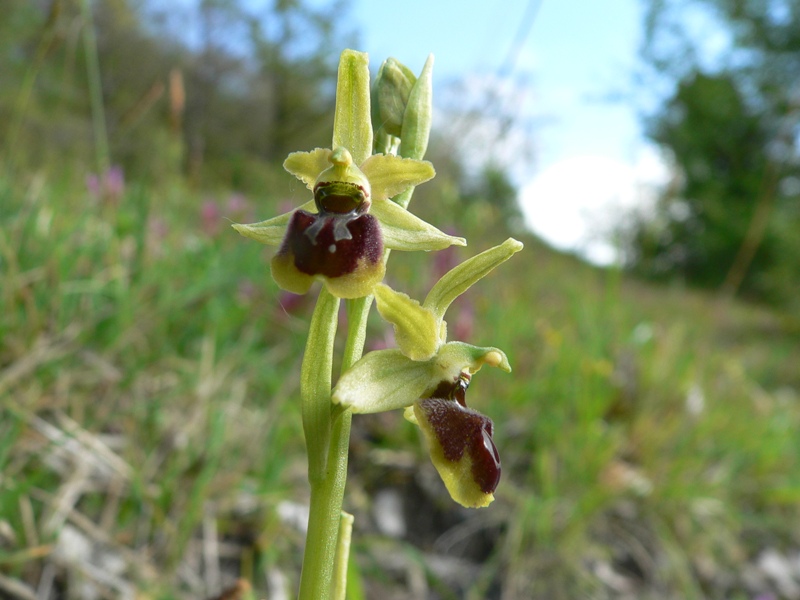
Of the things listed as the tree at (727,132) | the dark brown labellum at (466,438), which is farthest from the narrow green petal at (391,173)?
the tree at (727,132)

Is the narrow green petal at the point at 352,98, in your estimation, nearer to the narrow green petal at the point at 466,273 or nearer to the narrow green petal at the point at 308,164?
the narrow green petal at the point at 308,164

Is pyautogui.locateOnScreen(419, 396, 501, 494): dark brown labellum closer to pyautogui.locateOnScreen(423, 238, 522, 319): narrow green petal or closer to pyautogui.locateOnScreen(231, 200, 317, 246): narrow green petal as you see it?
pyautogui.locateOnScreen(423, 238, 522, 319): narrow green petal

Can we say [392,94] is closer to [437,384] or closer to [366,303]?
[366,303]

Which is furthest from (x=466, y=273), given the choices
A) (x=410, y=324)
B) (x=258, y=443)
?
(x=258, y=443)

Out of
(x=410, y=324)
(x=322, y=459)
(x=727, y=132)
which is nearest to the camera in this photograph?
(x=322, y=459)

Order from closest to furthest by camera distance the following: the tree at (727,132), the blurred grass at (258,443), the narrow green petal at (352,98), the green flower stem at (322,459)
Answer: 1. the green flower stem at (322,459)
2. the narrow green petal at (352,98)
3. the blurred grass at (258,443)
4. the tree at (727,132)

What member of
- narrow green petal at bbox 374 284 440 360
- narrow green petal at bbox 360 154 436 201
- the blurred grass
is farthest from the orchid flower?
the blurred grass
